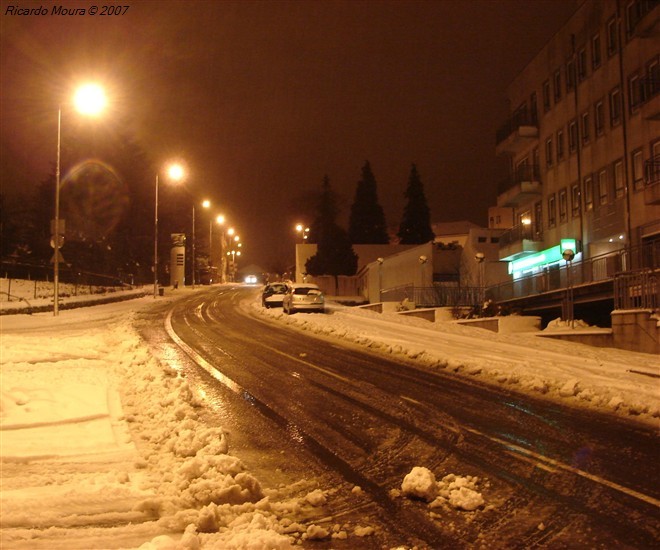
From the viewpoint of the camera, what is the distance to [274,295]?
121ft

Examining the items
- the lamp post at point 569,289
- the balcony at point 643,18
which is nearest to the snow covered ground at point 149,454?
the lamp post at point 569,289

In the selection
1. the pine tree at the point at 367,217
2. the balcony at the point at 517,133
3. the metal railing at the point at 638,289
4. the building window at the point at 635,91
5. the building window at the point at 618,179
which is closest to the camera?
the metal railing at the point at 638,289

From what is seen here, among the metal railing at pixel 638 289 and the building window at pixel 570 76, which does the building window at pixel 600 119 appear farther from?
the metal railing at pixel 638 289

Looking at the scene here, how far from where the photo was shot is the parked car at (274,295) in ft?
120

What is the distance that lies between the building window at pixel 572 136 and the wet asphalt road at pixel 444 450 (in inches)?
908

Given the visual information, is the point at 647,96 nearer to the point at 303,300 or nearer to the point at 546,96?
the point at 546,96

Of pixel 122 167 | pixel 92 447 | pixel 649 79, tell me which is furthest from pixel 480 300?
pixel 122 167

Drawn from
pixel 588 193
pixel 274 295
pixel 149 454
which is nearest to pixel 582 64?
pixel 588 193

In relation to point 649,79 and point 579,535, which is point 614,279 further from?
point 579,535

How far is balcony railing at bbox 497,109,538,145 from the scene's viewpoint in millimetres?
38344

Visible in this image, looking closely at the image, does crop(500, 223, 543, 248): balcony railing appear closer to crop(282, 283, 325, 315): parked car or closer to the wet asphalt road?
crop(282, 283, 325, 315): parked car

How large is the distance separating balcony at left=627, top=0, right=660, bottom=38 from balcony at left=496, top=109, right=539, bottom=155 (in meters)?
10.8

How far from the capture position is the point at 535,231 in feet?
125

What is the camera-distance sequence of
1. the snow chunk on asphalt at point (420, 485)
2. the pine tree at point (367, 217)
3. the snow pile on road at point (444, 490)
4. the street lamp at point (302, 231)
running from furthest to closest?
the street lamp at point (302, 231) → the pine tree at point (367, 217) → the snow chunk on asphalt at point (420, 485) → the snow pile on road at point (444, 490)
